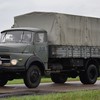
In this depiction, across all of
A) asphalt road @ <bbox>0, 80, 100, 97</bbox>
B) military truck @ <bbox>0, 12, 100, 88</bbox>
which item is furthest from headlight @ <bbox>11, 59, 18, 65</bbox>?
asphalt road @ <bbox>0, 80, 100, 97</bbox>

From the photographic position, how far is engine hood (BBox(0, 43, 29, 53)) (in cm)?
1861

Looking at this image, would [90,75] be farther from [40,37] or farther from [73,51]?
[40,37]

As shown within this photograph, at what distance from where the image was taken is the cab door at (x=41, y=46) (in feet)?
64.9

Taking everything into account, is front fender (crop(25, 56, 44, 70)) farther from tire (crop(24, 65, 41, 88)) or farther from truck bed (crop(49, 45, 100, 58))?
truck bed (crop(49, 45, 100, 58))

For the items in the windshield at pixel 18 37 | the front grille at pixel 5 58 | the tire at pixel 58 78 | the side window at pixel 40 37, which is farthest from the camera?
the tire at pixel 58 78

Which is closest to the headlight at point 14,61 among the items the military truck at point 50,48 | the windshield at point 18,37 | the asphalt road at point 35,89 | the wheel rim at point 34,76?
the military truck at point 50,48

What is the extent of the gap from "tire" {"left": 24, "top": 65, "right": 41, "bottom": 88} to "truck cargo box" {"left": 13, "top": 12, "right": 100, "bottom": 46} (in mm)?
1995

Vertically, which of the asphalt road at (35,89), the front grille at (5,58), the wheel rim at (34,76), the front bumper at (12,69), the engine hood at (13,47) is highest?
the engine hood at (13,47)

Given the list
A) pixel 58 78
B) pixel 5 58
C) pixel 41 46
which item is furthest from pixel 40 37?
pixel 58 78

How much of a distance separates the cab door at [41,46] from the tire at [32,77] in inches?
29.2

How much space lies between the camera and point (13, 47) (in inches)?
739

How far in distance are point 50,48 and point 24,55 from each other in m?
2.06

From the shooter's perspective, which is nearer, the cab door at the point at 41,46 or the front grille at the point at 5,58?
the front grille at the point at 5,58

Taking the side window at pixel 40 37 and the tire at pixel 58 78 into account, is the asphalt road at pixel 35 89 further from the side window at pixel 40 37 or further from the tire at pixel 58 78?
the tire at pixel 58 78
